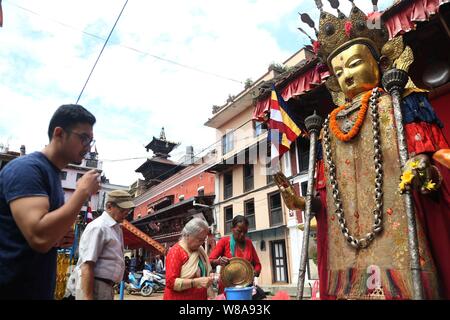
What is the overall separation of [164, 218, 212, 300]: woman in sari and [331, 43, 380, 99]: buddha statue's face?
208 centimetres

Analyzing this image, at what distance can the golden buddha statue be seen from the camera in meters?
2.50

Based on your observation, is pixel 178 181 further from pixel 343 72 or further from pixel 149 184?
pixel 343 72

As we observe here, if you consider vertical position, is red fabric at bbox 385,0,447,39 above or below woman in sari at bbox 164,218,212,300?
above

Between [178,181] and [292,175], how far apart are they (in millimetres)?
12065

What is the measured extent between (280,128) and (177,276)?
3017 millimetres

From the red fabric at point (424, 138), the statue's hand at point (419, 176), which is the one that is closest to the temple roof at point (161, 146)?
the red fabric at point (424, 138)

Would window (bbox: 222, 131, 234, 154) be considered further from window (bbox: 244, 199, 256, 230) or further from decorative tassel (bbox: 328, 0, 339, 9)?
decorative tassel (bbox: 328, 0, 339, 9)

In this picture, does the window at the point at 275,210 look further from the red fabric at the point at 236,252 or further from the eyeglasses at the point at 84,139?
the eyeglasses at the point at 84,139

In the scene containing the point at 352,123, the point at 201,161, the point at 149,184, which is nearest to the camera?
the point at 352,123

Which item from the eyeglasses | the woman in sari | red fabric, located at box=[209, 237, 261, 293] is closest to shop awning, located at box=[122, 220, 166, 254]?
red fabric, located at box=[209, 237, 261, 293]

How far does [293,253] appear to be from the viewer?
14.0 metres

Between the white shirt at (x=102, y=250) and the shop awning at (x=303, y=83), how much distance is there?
12.1ft

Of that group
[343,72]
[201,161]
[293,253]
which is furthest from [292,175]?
[343,72]

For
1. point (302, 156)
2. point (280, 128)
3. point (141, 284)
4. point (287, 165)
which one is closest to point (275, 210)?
point (287, 165)
